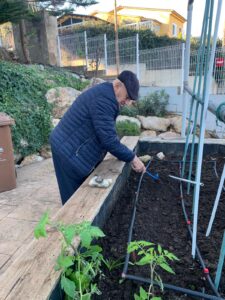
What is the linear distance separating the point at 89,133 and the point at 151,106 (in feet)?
24.4

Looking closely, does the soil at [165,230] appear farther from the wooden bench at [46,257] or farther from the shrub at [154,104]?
the shrub at [154,104]

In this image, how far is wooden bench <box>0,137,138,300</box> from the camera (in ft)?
3.50

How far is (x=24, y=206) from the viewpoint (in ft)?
11.1

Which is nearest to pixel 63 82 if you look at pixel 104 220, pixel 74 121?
pixel 74 121

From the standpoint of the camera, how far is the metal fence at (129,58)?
10820 millimetres

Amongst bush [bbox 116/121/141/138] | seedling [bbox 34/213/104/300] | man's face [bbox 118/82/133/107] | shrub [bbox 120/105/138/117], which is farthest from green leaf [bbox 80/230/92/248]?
shrub [bbox 120/105/138/117]

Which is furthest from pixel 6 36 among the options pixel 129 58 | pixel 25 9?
pixel 25 9

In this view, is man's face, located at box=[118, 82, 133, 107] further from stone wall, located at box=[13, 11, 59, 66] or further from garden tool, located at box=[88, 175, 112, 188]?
stone wall, located at box=[13, 11, 59, 66]

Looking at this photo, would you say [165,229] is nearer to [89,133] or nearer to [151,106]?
[89,133]

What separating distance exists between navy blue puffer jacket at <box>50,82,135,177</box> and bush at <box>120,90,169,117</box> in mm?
6575

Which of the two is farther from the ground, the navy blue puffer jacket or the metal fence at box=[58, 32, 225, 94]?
the metal fence at box=[58, 32, 225, 94]

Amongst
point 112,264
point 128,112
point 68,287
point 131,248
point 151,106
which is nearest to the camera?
point 68,287

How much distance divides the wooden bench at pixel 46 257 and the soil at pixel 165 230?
6.7 inches

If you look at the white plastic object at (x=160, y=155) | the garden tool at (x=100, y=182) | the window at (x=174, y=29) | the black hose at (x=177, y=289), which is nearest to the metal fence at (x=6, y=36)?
the white plastic object at (x=160, y=155)
